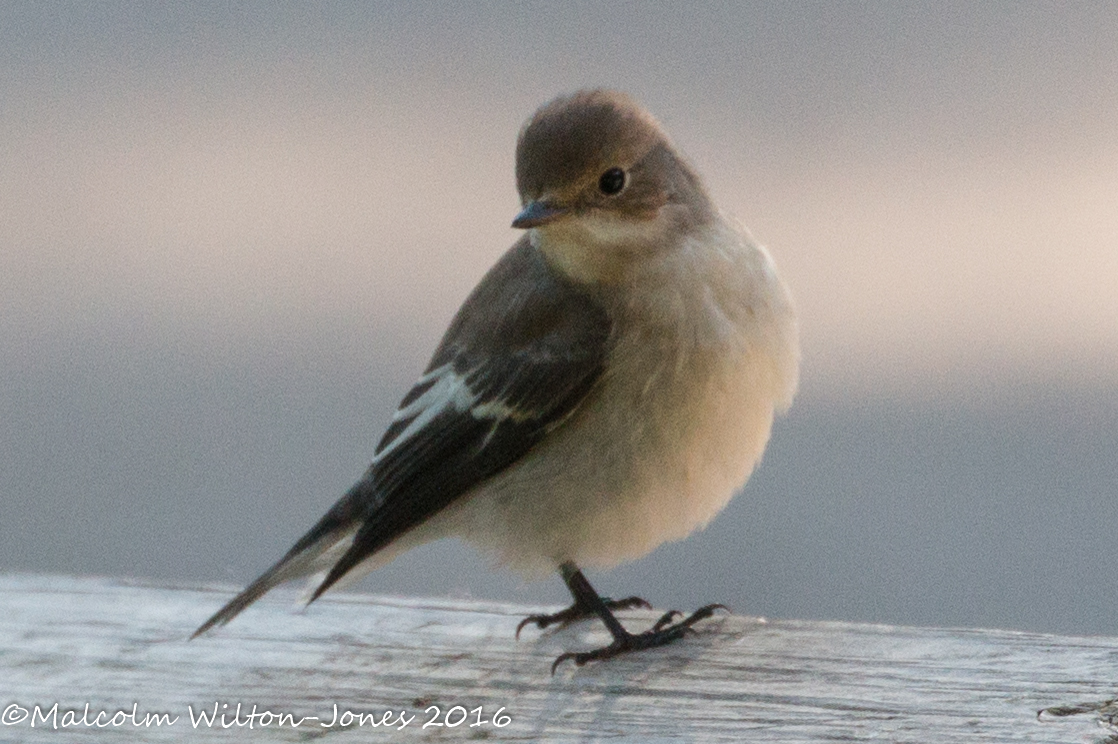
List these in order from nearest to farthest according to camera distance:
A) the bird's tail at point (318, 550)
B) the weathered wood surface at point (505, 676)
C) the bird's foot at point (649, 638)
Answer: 1. the weathered wood surface at point (505, 676)
2. the bird's foot at point (649, 638)
3. the bird's tail at point (318, 550)

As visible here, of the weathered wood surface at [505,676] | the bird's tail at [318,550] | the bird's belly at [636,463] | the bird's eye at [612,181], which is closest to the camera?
the weathered wood surface at [505,676]

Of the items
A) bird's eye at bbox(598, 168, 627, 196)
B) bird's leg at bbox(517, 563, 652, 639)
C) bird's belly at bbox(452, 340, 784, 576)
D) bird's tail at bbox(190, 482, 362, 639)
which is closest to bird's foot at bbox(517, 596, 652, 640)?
bird's leg at bbox(517, 563, 652, 639)

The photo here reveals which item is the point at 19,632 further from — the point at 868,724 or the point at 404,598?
the point at 868,724

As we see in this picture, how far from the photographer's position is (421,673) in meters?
2.94

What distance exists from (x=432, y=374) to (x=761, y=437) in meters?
0.80

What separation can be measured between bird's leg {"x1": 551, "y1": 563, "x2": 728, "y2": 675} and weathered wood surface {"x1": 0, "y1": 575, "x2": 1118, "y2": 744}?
0.11 feet

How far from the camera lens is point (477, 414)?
11.5ft

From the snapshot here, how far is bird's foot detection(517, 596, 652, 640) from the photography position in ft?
10.9

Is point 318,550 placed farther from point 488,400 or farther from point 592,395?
point 592,395

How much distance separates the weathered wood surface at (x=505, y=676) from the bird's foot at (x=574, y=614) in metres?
0.04

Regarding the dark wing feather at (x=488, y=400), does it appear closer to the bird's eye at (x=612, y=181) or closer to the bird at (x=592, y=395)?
the bird at (x=592, y=395)

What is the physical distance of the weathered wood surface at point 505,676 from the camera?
2.59 metres

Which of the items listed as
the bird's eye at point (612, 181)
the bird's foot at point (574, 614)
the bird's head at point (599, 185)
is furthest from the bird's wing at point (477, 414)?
the bird's foot at point (574, 614)

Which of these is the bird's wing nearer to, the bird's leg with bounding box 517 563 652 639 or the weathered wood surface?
the weathered wood surface
